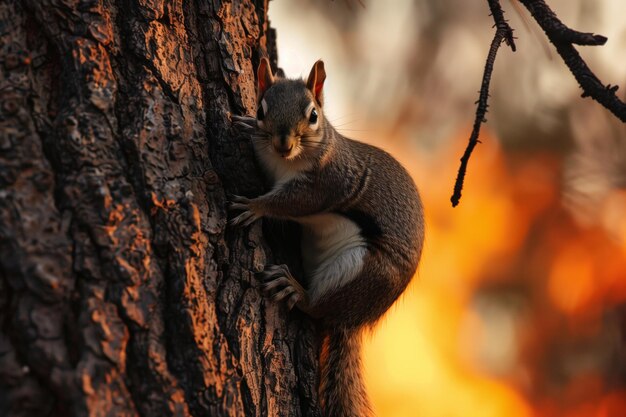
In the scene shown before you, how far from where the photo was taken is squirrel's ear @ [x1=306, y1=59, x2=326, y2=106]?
8.58 ft

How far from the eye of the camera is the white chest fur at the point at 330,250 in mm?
2443

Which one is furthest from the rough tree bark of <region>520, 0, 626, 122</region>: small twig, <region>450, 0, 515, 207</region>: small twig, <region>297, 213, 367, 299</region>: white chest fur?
<region>520, 0, 626, 122</region>: small twig

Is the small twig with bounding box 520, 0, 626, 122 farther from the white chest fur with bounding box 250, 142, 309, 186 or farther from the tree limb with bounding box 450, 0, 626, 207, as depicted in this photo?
the white chest fur with bounding box 250, 142, 309, 186

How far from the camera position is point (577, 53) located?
5.93ft

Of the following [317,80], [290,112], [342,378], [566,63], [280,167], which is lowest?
[342,378]

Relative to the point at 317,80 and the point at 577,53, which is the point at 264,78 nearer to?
the point at 317,80

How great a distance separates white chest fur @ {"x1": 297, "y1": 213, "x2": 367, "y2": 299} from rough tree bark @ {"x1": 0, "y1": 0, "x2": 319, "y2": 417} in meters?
0.28

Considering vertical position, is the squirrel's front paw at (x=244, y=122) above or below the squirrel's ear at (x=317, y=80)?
below

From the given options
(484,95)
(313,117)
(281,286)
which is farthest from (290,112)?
(484,95)

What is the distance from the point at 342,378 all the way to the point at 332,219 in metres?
0.61

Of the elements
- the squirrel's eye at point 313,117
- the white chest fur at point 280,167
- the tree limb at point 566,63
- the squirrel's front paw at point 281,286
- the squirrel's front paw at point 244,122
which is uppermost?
the tree limb at point 566,63

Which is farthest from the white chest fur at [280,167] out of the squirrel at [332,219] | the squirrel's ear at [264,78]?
the squirrel's ear at [264,78]

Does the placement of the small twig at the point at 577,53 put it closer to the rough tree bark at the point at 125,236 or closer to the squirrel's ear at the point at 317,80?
the squirrel's ear at the point at 317,80

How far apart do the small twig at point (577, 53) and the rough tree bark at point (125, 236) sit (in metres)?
1.02
